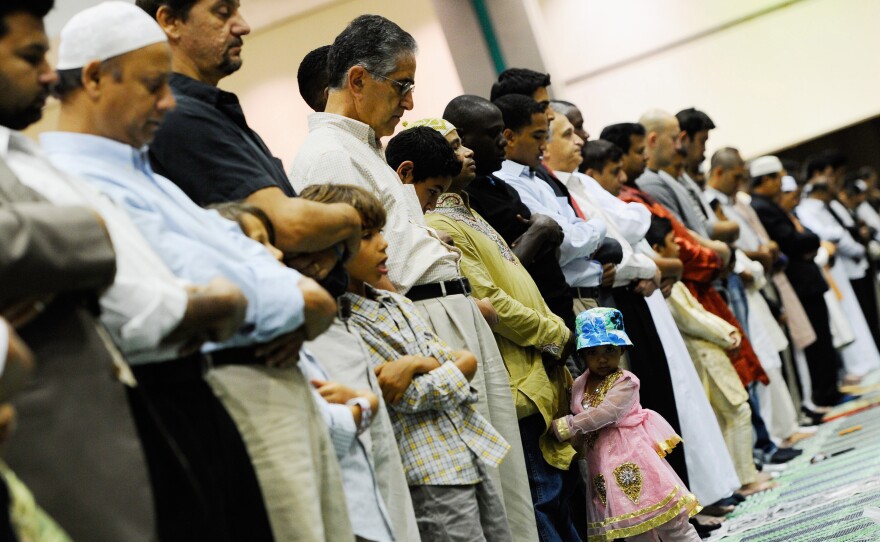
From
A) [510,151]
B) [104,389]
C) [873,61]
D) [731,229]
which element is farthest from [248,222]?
[873,61]

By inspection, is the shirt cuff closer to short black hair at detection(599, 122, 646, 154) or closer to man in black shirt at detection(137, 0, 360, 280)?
man in black shirt at detection(137, 0, 360, 280)

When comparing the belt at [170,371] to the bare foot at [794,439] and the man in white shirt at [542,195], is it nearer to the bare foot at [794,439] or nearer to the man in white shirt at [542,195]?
the man in white shirt at [542,195]

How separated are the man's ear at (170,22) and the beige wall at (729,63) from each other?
797cm

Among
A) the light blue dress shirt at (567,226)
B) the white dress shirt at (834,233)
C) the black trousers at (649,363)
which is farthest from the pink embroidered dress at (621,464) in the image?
the white dress shirt at (834,233)

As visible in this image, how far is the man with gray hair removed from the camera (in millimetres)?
3678

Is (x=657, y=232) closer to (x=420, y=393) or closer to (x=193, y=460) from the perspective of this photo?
(x=420, y=393)

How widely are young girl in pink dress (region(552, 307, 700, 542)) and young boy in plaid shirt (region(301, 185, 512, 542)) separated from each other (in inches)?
42.7

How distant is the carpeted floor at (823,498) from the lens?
14.8ft

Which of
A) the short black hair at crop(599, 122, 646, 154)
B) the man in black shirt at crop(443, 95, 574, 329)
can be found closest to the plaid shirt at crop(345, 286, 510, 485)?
the man in black shirt at crop(443, 95, 574, 329)

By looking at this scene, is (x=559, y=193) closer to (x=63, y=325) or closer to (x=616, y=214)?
(x=616, y=214)

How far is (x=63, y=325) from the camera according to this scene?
1.92m

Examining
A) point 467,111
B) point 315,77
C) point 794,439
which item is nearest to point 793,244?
point 794,439

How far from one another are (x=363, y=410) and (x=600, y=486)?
1881mm

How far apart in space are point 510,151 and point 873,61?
7.37 meters
